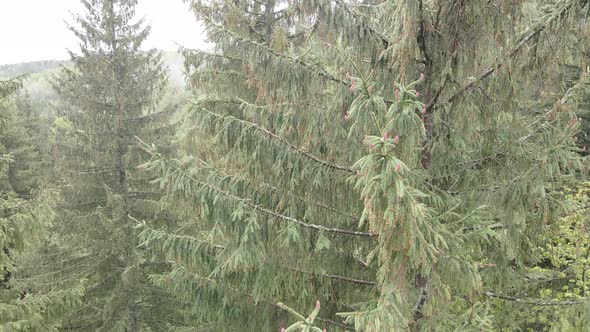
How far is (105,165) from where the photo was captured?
11.0 m

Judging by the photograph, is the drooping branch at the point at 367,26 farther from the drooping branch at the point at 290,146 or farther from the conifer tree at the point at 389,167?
the drooping branch at the point at 290,146

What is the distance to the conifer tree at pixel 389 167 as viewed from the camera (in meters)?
3.27

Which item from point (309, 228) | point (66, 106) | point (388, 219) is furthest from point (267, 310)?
point (66, 106)

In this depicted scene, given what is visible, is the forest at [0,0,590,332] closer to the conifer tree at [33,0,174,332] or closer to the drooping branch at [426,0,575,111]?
the drooping branch at [426,0,575,111]

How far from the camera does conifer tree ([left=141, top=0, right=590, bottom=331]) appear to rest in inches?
129

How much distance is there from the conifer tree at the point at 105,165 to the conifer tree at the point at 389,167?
5.73 metres

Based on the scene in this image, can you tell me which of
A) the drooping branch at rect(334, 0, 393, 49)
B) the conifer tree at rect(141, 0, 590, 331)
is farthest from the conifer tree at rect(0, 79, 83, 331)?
the drooping branch at rect(334, 0, 393, 49)

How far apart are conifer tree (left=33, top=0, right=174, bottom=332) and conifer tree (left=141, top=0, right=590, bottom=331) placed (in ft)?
18.8

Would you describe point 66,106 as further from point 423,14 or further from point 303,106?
point 423,14

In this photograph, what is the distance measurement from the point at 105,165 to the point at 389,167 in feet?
33.5

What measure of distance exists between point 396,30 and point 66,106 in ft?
32.4

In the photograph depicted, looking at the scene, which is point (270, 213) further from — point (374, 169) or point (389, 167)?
point (389, 167)

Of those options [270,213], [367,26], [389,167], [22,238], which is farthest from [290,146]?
[22,238]

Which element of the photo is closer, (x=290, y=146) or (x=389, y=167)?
(x=389, y=167)
